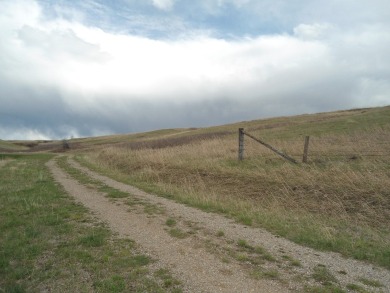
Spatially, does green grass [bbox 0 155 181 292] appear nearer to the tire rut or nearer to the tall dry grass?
the tire rut

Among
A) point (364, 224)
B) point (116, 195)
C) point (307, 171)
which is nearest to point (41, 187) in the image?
point (116, 195)

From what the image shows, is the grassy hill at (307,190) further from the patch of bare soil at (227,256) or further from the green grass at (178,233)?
the green grass at (178,233)

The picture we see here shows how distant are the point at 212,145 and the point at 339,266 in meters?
20.1

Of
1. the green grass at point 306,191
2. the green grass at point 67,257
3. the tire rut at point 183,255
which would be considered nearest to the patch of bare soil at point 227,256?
the tire rut at point 183,255

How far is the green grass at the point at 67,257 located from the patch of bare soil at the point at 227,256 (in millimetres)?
518

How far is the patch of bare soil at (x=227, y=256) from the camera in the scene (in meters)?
5.49

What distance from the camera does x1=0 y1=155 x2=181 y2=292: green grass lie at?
5.48 metres

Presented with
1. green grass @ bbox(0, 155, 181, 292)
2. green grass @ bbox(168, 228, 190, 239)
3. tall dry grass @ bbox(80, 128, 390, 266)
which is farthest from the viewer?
tall dry grass @ bbox(80, 128, 390, 266)

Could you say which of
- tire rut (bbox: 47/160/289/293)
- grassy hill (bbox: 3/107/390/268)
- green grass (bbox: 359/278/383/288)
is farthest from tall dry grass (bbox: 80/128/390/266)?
tire rut (bbox: 47/160/289/293)

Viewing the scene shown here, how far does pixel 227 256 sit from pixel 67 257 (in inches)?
130

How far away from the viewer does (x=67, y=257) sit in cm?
669

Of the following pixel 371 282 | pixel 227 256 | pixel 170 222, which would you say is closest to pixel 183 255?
pixel 227 256

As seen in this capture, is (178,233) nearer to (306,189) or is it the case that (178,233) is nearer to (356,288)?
(356,288)

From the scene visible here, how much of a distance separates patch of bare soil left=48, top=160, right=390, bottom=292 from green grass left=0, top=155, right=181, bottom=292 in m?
0.52
